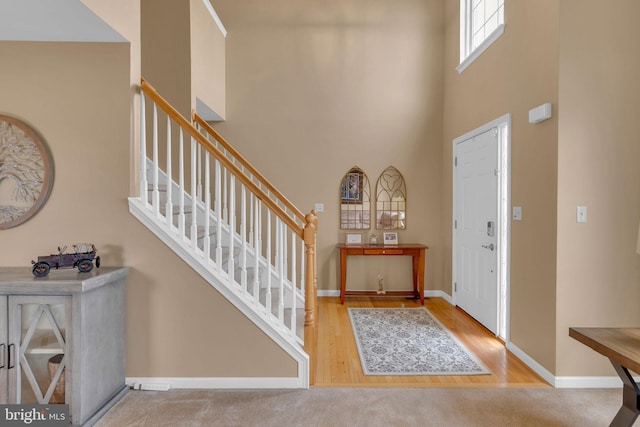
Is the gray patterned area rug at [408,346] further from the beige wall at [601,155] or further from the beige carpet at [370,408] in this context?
the beige wall at [601,155]

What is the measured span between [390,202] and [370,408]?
10.5 ft

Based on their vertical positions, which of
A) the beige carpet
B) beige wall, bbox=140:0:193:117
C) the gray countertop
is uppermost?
beige wall, bbox=140:0:193:117

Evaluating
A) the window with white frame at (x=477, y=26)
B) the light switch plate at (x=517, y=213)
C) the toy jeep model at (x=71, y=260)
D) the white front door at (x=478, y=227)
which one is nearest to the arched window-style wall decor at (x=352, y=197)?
the white front door at (x=478, y=227)

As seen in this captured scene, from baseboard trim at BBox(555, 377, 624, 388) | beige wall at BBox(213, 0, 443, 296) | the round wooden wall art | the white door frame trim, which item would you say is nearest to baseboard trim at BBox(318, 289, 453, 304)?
beige wall at BBox(213, 0, 443, 296)

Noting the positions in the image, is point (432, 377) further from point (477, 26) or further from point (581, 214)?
point (477, 26)

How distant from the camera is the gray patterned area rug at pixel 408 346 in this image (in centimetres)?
292

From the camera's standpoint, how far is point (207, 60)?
14.2 feet

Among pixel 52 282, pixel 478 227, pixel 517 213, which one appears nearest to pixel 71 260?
pixel 52 282

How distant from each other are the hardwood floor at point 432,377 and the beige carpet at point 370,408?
10 cm

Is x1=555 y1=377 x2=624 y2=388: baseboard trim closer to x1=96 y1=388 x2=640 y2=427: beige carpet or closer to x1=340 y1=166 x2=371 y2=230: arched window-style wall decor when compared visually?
x1=96 y1=388 x2=640 y2=427: beige carpet

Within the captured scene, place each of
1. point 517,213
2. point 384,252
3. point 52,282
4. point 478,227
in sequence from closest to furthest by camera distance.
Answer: point 52,282
point 517,213
point 478,227
point 384,252

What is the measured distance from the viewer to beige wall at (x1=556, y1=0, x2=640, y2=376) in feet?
8.49

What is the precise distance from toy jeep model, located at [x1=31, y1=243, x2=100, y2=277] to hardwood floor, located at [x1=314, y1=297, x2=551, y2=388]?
66.8 inches

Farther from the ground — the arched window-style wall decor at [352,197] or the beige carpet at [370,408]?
the arched window-style wall decor at [352,197]
